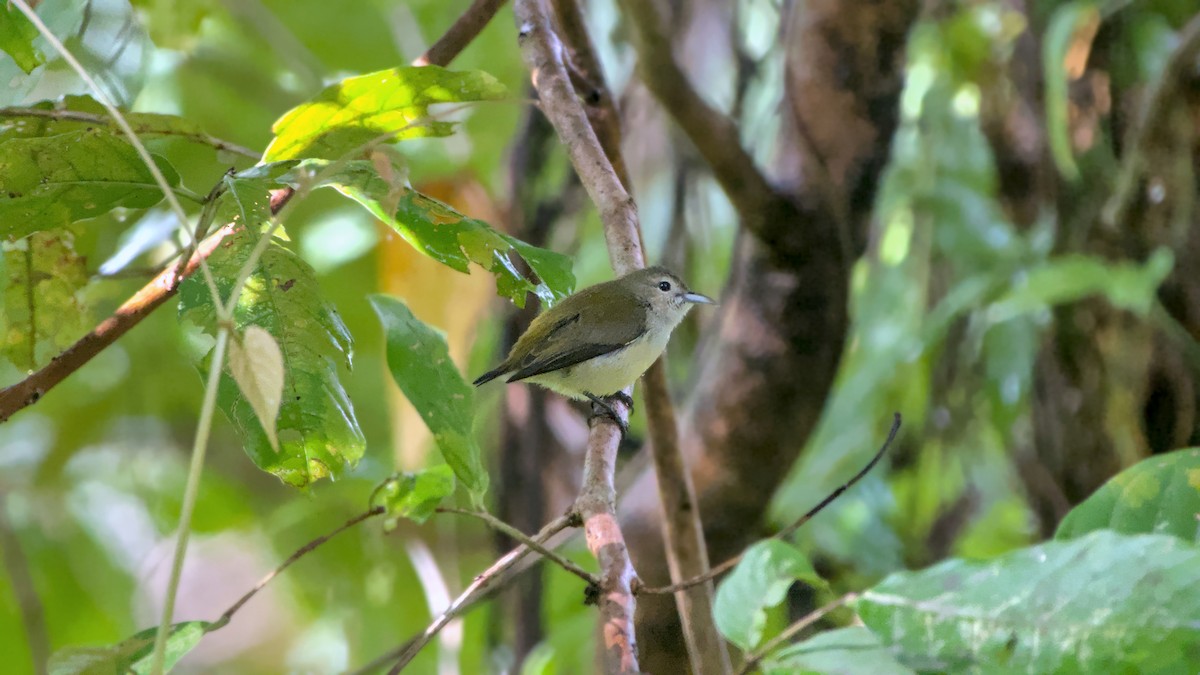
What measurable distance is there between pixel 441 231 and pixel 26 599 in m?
2.26

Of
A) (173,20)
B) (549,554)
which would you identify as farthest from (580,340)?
(549,554)

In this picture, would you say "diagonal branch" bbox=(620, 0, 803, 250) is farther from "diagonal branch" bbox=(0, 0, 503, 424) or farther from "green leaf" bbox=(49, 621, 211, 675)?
"green leaf" bbox=(49, 621, 211, 675)

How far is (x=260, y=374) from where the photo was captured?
3.52ft

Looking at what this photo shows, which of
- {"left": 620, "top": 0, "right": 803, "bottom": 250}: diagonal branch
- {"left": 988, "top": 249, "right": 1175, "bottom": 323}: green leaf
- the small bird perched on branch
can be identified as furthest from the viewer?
the small bird perched on branch

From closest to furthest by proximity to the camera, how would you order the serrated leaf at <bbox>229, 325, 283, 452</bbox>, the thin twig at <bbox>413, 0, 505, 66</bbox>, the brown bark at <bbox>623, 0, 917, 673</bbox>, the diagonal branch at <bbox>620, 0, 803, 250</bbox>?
the serrated leaf at <bbox>229, 325, 283, 452</bbox> → the thin twig at <bbox>413, 0, 505, 66</bbox> → the diagonal branch at <bbox>620, 0, 803, 250</bbox> → the brown bark at <bbox>623, 0, 917, 673</bbox>

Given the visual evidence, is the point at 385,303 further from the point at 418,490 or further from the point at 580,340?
the point at 580,340

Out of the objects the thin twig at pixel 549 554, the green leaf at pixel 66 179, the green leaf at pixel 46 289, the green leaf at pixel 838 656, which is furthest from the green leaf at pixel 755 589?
the green leaf at pixel 46 289

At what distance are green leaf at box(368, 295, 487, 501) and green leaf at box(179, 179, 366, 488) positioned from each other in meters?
0.12

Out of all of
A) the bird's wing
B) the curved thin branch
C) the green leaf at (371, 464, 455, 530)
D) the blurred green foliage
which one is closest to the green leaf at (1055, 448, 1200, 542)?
the blurred green foliage

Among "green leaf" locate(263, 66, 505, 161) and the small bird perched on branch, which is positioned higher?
"green leaf" locate(263, 66, 505, 161)

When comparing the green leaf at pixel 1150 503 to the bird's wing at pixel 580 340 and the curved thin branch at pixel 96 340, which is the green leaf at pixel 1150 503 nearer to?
the curved thin branch at pixel 96 340

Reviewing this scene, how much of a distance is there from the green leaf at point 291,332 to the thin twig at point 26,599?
5.91ft

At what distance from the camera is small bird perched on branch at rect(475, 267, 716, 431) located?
3125mm

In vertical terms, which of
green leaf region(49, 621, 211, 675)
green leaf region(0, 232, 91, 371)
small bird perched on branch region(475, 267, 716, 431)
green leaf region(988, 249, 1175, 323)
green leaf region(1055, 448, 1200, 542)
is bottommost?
green leaf region(1055, 448, 1200, 542)
